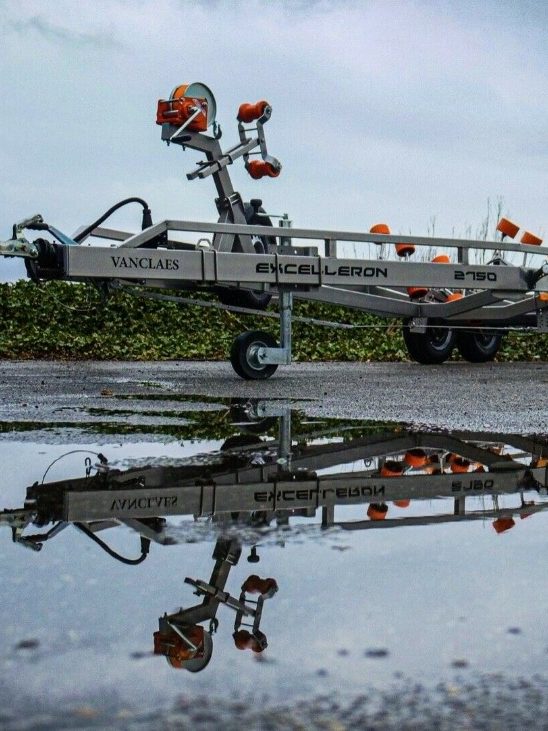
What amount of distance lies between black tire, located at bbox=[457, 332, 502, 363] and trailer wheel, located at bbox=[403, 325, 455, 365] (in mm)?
242

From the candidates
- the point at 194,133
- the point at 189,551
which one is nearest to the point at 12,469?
the point at 189,551

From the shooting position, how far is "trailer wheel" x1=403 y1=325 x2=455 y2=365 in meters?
12.5

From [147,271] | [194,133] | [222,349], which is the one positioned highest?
[194,133]

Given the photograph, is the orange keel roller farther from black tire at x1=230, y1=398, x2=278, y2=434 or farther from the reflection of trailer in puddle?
the reflection of trailer in puddle

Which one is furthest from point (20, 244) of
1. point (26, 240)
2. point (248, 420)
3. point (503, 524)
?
point (503, 524)

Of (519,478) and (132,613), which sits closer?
(132,613)

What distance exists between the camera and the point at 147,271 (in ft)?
28.4

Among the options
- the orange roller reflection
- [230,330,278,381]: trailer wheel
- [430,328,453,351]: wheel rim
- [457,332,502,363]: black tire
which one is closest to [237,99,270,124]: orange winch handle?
[230,330,278,381]: trailer wheel

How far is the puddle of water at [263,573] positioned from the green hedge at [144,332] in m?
12.8

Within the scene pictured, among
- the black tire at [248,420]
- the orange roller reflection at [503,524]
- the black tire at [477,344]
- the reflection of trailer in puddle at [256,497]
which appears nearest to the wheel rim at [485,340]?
the black tire at [477,344]

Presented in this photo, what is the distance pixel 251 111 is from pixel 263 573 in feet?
28.3

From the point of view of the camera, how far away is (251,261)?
360 inches

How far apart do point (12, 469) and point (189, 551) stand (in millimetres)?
1608

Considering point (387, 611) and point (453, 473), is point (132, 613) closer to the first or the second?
point (387, 611)
